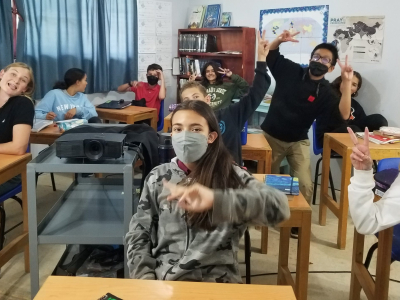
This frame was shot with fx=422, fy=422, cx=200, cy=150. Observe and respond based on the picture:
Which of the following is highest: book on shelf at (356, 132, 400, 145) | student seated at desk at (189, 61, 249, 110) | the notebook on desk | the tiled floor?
student seated at desk at (189, 61, 249, 110)

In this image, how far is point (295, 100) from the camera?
3084 mm

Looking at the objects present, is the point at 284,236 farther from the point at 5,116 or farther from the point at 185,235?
the point at 5,116

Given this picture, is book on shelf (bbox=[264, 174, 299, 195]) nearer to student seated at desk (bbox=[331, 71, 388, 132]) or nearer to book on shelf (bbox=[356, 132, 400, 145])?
book on shelf (bbox=[356, 132, 400, 145])

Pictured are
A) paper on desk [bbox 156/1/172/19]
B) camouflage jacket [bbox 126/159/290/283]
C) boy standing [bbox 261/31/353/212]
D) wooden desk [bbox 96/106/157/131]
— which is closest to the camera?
camouflage jacket [bbox 126/159/290/283]

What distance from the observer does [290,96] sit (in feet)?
10.2

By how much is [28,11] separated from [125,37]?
3.91 feet

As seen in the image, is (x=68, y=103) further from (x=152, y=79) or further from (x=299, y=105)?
(x=299, y=105)

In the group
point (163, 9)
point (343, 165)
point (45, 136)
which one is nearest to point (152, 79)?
point (163, 9)

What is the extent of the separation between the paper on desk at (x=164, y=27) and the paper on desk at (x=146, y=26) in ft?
0.21

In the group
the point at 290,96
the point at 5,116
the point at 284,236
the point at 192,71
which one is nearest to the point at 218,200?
the point at 284,236

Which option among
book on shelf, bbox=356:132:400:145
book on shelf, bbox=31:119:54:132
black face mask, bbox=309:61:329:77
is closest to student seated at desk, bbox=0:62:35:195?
book on shelf, bbox=31:119:54:132

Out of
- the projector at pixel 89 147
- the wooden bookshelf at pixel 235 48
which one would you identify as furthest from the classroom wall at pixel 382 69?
the projector at pixel 89 147

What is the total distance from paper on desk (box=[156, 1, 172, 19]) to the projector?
3748 mm

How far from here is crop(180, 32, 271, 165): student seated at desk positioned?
238 centimetres
